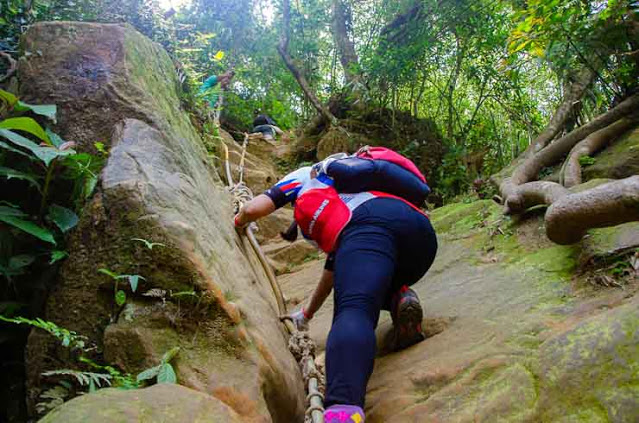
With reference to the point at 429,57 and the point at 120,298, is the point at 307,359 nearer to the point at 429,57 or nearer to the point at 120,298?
the point at 120,298

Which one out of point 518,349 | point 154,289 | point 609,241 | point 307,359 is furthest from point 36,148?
point 609,241

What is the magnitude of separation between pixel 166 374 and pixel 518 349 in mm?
1234

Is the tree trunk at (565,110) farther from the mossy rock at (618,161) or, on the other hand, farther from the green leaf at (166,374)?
the green leaf at (166,374)

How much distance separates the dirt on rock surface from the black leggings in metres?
0.30

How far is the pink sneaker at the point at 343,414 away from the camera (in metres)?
1.40

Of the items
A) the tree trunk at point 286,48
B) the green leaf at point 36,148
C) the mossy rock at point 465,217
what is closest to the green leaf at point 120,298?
the green leaf at point 36,148

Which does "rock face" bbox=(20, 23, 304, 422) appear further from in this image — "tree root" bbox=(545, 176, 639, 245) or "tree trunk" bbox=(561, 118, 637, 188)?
"tree trunk" bbox=(561, 118, 637, 188)

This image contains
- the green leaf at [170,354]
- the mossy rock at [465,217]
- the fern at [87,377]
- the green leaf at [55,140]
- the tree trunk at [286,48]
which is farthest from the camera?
the tree trunk at [286,48]

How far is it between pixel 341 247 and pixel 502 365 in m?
0.72

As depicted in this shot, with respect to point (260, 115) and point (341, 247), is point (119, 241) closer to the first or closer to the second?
point (341, 247)

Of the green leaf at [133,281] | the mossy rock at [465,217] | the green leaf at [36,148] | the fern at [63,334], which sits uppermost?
the green leaf at [36,148]

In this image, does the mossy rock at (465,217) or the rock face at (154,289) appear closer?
the rock face at (154,289)

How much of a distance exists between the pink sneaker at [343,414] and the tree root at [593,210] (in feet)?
4.34

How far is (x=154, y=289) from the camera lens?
145 centimetres
